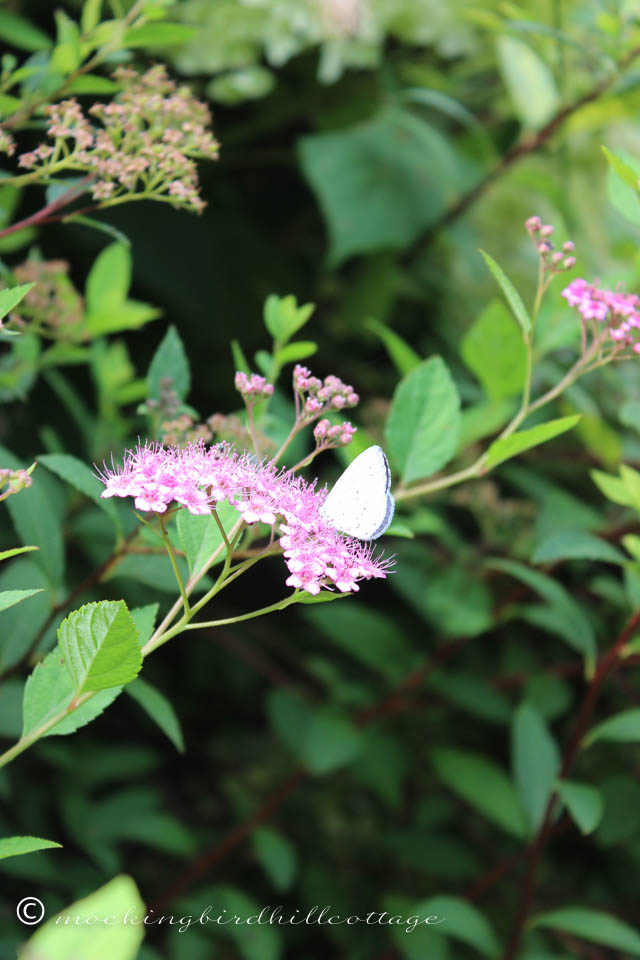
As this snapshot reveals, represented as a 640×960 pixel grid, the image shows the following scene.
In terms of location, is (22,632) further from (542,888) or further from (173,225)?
(542,888)

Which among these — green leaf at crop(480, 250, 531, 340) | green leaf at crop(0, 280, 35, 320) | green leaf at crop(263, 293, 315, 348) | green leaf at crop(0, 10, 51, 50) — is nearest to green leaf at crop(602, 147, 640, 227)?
green leaf at crop(480, 250, 531, 340)

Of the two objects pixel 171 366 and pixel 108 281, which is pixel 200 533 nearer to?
pixel 171 366

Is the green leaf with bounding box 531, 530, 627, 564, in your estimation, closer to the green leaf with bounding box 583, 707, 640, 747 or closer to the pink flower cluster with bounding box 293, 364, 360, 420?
the green leaf with bounding box 583, 707, 640, 747

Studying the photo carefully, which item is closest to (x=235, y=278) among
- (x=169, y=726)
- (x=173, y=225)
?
(x=173, y=225)

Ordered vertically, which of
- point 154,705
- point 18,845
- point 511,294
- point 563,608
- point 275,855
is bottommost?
point 275,855

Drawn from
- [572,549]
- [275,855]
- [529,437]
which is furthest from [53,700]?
[275,855]

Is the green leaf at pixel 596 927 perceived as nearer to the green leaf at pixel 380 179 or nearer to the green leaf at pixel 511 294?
the green leaf at pixel 511 294
